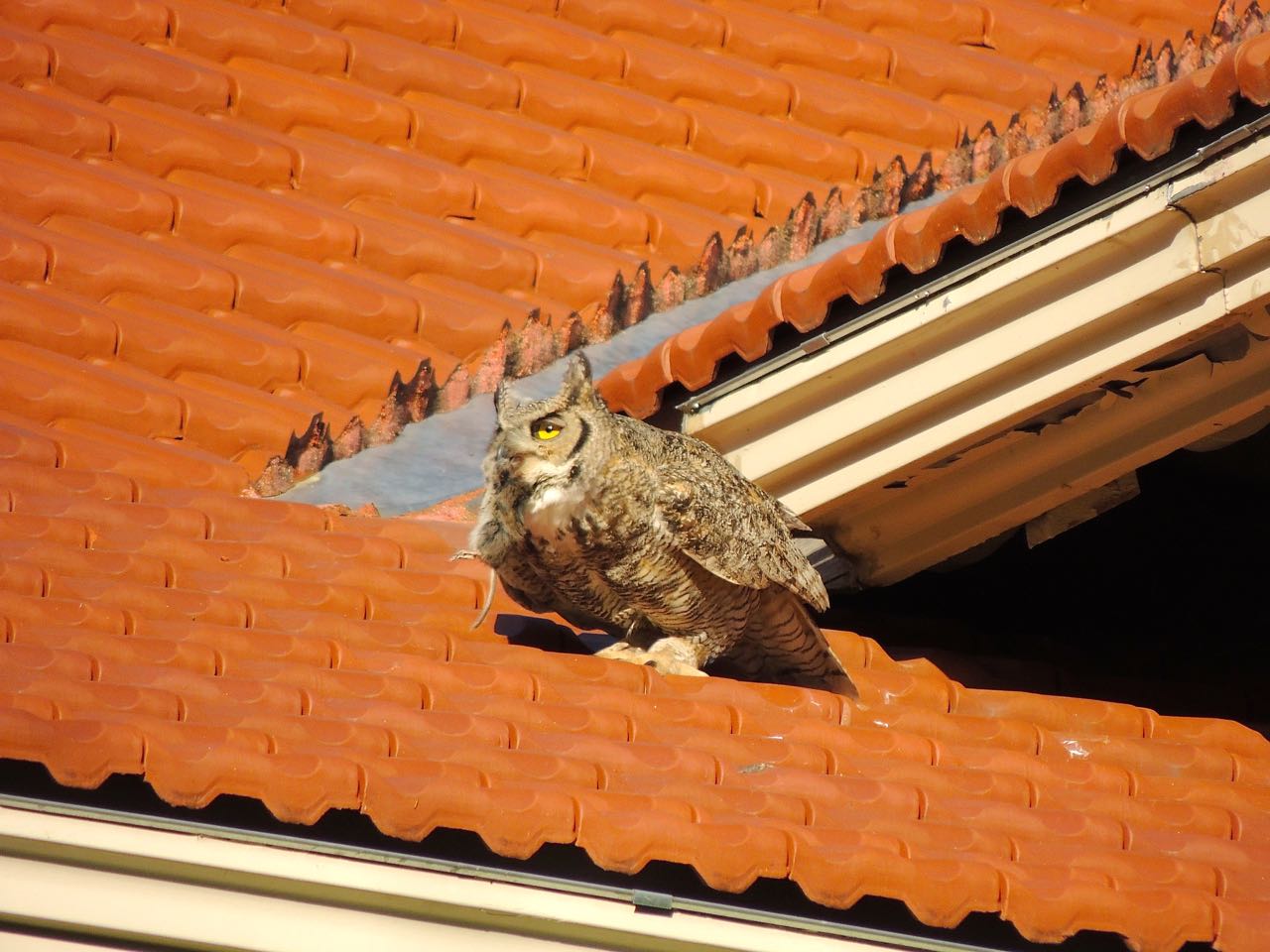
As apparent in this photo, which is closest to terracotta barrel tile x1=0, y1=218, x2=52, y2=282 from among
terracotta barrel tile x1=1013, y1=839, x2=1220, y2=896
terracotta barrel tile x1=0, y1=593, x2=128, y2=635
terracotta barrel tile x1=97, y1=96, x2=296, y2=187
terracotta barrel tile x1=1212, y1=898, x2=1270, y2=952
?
terracotta barrel tile x1=97, y1=96, x2=296, y2=187

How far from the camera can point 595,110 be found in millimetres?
6371

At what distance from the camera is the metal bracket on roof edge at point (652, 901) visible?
341 centimetres

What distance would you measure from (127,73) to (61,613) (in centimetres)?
264

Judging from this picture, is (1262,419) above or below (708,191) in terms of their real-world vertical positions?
below

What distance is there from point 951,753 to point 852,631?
752 millimetres

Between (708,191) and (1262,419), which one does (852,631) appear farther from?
(708,191)

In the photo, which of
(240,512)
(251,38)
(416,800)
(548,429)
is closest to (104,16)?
(251,38)

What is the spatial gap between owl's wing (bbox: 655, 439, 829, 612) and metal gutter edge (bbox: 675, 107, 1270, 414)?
0.80 ft

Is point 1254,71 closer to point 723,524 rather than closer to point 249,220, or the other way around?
point 723,524

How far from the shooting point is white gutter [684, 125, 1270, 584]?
4207 mm

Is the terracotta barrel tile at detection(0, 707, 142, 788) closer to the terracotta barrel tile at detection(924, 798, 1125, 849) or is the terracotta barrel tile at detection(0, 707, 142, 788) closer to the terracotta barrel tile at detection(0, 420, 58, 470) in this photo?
the terracotta barrel tile at detection(0, 420, 58, 470)

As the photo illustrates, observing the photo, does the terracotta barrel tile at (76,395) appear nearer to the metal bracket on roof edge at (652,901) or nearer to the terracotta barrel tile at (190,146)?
the terracotta barrel tile at (190,146)

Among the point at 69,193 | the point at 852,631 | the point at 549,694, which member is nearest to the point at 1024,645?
the point at 852,631

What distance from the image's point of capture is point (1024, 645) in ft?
17.8
